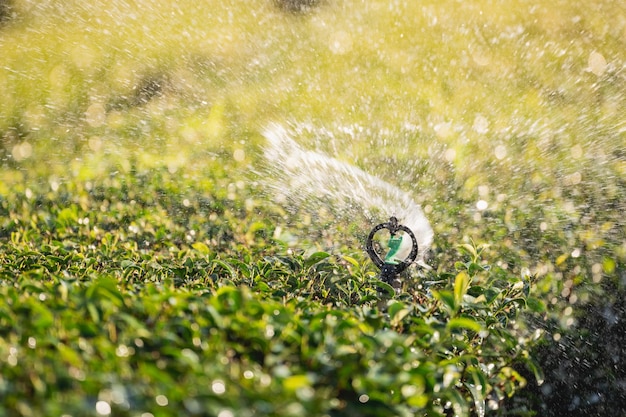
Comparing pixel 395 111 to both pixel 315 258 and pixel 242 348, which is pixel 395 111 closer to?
pixel 315 258

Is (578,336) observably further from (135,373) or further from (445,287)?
(135,373)

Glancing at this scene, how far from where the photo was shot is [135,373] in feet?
4.15

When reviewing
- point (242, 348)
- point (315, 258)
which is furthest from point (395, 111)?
point (242, 348)

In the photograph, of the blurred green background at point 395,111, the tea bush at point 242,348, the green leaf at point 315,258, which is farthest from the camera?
the blurred green background at point 395,111

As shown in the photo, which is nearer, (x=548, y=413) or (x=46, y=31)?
(x=548, y=413)

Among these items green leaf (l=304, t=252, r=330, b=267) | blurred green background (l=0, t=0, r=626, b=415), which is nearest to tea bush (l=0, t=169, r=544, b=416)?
green leaf (l=304, t=252, r=330, b=267)

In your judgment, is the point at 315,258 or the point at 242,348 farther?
the point at 315,258

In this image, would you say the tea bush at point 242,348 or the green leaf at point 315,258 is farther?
the green leaf at point 315,258

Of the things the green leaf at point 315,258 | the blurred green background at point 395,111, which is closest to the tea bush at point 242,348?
the green leaf at point 315,258

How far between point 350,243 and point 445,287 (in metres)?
1.36

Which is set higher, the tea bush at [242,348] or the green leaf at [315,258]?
the tea bush at [242,348]

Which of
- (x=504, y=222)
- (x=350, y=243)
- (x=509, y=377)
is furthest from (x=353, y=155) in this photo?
(x=509, y=377)

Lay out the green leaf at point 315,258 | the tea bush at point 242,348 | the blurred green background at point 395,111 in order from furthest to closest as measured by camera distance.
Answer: the blurred green background at point 395,111, the green leaf at point 315,258, the tea bush at point 242,348

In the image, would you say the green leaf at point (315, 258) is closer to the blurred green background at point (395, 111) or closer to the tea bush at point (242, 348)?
the tea bush at point (242, 348)
